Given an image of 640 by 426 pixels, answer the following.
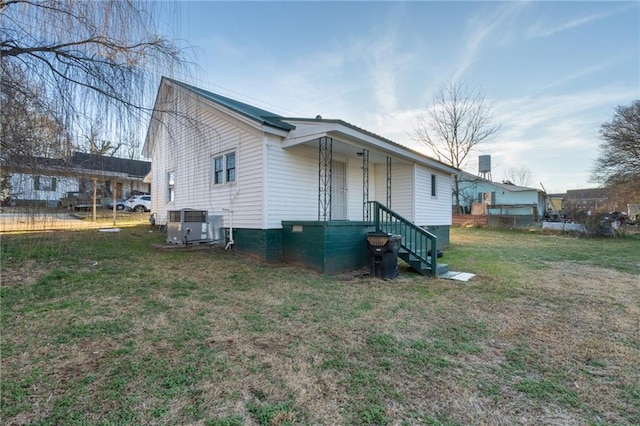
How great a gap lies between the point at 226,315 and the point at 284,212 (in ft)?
14.4

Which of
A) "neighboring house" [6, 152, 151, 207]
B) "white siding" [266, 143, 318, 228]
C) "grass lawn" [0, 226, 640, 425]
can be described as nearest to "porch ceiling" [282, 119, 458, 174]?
"white siding" [266, 143, 318, 228]

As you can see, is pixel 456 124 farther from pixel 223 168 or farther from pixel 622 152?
pixel 223 168

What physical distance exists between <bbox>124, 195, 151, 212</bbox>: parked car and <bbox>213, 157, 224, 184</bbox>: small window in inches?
681

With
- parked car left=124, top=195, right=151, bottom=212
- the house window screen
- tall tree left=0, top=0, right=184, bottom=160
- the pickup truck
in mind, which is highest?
tall tree left=0, top=0, right=184, bottom=160

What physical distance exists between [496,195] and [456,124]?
9013 mm

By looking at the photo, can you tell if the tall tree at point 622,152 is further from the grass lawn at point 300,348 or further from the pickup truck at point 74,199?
the pickup truck at point 74,199

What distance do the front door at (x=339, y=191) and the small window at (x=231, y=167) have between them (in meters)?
3.14

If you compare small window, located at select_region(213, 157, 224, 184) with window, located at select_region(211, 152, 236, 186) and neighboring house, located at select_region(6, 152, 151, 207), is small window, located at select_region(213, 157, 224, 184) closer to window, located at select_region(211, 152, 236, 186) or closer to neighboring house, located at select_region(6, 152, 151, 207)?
window, located at select_region(211, 152, 236, 186)

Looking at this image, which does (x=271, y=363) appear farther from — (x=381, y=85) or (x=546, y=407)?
(x=381, y=85)

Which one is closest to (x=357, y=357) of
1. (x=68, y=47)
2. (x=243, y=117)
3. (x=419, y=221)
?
(x=68, y=47)

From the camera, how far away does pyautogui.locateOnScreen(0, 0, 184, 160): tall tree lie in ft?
9.80

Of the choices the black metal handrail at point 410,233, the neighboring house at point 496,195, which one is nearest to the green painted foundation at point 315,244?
the black metal handrail at point 410,233

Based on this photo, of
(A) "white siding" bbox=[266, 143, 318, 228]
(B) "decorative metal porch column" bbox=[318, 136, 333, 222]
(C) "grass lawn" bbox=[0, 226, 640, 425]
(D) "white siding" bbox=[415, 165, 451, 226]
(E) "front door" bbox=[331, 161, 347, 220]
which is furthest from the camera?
(D) "white siding" bbox=[415, 165, 451, 226]

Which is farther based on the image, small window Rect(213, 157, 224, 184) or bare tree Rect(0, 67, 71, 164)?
small window Rect(213, 157, 224, 184)
